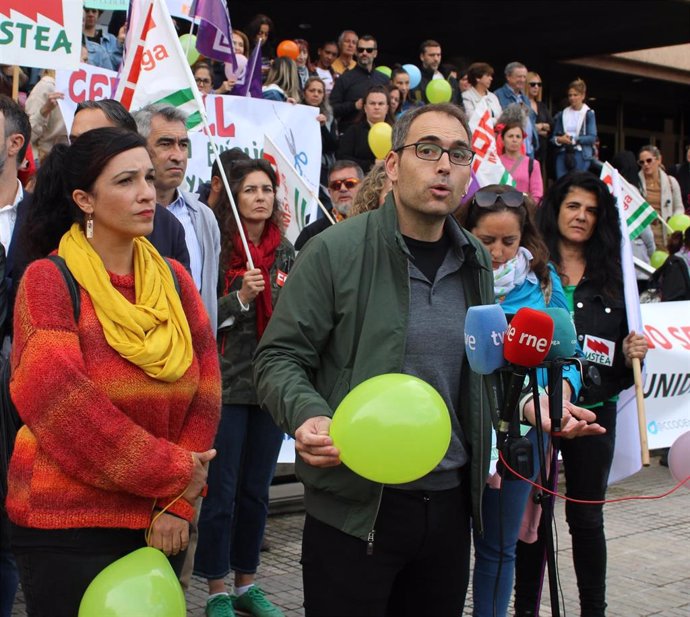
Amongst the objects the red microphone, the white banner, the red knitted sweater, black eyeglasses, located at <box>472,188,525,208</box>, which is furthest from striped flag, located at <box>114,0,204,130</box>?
the red microphone

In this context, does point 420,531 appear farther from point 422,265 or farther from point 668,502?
point 668,502

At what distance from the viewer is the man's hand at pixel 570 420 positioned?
9.67 feet

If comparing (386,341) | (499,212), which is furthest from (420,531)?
(499,212)

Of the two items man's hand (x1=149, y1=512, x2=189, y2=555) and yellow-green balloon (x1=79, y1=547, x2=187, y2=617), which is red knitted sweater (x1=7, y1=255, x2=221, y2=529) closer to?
man's hand (x1=149, y1=512, x2=189, y2=555)

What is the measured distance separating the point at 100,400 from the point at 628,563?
431 cm

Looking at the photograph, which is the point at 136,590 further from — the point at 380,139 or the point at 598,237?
the point at 380,139

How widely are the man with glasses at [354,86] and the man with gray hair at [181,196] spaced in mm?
6575

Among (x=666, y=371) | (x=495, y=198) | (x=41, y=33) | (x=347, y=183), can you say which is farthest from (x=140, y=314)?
(x=666, y=371)

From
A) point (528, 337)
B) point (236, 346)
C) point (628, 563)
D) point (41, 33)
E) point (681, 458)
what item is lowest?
point (628, 563)

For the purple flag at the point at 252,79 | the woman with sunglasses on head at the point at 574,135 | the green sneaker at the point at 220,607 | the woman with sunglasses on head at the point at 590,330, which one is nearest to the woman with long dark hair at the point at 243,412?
the green sneaker at the point at 220,607

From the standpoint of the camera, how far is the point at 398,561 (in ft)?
9.38

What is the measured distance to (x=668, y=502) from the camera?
7.64 metres

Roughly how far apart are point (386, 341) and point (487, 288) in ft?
1.41

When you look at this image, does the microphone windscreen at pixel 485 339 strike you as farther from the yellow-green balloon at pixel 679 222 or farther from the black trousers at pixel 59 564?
the yellow-green balloon at pixel 679 222
